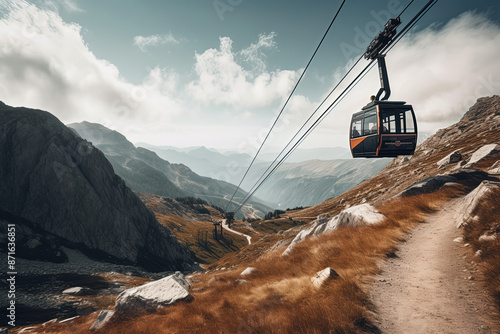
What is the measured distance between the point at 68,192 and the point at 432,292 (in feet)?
381

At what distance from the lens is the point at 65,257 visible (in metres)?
70.9

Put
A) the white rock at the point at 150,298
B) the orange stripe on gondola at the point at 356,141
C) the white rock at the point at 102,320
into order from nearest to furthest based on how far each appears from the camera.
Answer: the white rock at the point at 102,320, the white rock at the point at 150,298, the orange stripe on gondola at the point at 356,141

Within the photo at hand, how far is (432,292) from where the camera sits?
672 cm

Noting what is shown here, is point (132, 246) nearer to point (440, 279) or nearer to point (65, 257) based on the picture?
point (65, 257)

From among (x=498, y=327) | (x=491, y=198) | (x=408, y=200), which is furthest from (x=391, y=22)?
A: (x=498, y=327)

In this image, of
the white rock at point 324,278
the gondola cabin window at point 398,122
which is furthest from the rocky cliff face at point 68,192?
the gondola cabin window at point 398,122

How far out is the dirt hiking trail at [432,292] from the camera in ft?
17.5

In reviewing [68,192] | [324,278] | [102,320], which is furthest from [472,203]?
[68,192]

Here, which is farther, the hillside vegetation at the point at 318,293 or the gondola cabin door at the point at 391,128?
the gondola cabin door at the point at 391,128

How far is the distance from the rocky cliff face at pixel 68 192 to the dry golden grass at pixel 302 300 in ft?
322

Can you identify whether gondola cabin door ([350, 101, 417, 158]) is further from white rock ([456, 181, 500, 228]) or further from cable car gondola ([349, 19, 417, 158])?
white rock ([456, 181, 500, 228])

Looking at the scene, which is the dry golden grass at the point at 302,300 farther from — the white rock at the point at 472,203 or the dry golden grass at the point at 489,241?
the dry golden grass at the point at 489,241

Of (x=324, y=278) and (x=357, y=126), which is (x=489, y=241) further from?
(x=357, y=126)

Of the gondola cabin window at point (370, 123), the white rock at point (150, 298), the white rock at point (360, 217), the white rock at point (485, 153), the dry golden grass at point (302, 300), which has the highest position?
the white rock at point (485, 153)
